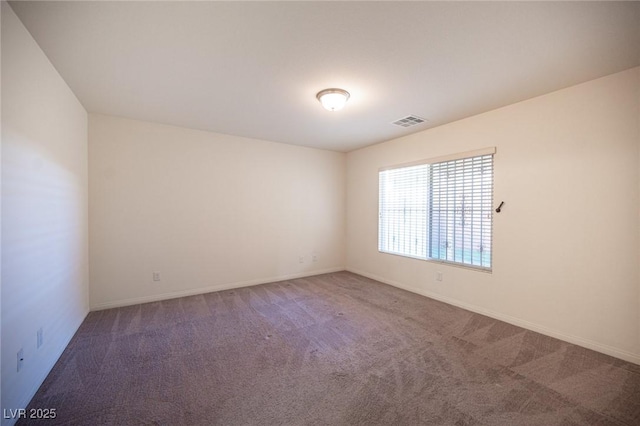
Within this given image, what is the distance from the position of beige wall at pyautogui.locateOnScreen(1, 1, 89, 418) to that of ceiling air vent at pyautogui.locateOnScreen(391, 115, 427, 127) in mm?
3547

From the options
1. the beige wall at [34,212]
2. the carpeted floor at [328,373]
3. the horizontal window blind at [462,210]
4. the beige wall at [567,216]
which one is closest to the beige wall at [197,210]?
the beige wall at [34,212]

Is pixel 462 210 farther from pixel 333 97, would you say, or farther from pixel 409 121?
pixel 333 97

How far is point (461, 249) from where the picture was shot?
351cm

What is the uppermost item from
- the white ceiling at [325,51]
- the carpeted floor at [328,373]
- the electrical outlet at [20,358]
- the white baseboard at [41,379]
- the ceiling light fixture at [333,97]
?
the white ceiling at [325,51]

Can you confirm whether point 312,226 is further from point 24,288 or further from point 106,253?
point 24,288

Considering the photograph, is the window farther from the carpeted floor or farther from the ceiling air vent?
the carpeted floor


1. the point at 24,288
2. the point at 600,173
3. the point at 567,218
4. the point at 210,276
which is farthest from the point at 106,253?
the point at 600,173

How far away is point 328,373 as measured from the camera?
2.05 m

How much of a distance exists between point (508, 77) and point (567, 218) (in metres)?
1.51

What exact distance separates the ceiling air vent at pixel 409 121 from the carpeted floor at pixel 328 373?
2518 millimetres

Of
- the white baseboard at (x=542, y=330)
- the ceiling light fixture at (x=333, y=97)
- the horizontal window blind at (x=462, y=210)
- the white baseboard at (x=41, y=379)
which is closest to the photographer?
the white baseboard at (x=41, y=379)

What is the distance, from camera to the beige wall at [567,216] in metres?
2.26

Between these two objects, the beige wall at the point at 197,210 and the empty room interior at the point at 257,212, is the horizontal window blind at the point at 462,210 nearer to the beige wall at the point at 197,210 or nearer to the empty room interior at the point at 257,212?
the empty room interior at the point at 257,212

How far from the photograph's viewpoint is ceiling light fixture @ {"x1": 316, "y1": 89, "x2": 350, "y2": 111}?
8.39ft
